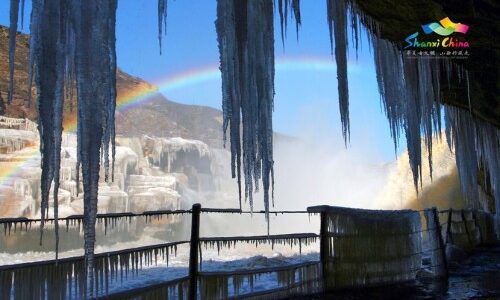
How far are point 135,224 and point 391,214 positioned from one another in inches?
1433

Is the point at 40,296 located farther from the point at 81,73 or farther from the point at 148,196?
the point at 148,196

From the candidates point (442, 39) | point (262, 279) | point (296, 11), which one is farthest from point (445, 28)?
point (262, 279)

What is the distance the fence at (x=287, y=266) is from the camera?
10.4 feet

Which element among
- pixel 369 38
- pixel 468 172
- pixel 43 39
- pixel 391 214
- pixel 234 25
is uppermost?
pixel 369 38

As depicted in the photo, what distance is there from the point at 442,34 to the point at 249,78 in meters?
3.98

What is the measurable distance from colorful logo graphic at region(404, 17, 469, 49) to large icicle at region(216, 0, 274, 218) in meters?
3.15

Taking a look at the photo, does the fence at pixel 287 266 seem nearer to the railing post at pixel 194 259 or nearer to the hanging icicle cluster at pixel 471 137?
the railing post at pixel 194 259

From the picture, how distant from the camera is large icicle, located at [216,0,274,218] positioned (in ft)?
13.8

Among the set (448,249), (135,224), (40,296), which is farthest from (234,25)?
(135,224)

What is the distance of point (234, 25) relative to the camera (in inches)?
166

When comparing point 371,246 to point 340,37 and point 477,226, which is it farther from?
point 477,226

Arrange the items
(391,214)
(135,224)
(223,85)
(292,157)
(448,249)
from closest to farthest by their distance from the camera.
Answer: (223,85), (391,214), (448,249), (135,224), (292,157)

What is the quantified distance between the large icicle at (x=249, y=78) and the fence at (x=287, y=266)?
70 cm

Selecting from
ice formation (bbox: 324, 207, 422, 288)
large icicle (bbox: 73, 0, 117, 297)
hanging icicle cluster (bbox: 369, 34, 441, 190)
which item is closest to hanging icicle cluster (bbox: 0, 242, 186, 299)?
large icicle (bbox: 73, 0, 117, 297)
